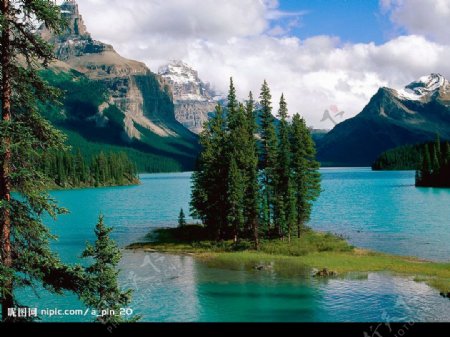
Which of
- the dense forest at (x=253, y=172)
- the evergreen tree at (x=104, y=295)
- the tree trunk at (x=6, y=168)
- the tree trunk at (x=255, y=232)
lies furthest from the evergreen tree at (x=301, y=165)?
the tree trunk at (x=6, y=168)

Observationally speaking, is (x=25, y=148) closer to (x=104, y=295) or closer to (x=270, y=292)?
(x=104, y=295)

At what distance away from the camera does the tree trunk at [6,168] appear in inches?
634

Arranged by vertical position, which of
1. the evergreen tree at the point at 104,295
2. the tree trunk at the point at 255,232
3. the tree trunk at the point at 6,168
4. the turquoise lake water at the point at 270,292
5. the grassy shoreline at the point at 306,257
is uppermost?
the tree trunk at the point at 6,168

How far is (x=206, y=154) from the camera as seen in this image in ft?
239

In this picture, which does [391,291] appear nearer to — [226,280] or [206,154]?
[226,280]

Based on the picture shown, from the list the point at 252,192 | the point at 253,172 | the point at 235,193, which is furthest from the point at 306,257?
the point at 253,172

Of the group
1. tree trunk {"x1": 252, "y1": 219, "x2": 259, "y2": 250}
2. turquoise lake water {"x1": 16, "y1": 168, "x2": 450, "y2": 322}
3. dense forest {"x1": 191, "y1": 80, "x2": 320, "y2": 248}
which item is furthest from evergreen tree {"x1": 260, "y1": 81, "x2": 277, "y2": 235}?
turquoise lake water {"x1": 16, "y1": 168, "x2": 450, "y2": 322}

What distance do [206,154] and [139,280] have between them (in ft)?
88.6

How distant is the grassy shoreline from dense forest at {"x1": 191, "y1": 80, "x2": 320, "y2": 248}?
9.11ft

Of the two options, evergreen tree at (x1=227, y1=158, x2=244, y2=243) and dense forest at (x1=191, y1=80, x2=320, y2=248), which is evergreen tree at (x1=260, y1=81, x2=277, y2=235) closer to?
dense forest at (x1=191, y1=80, x2=320, y2=248)

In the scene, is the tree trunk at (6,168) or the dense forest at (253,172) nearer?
the tree trunk at (6,168)

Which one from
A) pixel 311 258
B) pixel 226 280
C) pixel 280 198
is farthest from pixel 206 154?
pixel 226 280

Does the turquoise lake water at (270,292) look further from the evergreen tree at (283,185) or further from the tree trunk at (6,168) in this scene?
the tree trunk at (6,168)

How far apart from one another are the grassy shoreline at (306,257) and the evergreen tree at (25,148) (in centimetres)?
3652
